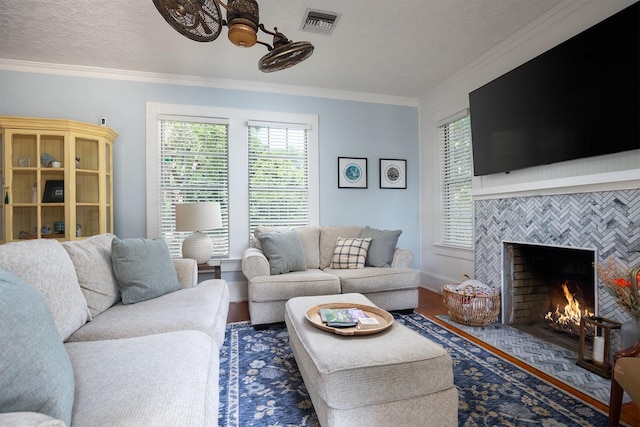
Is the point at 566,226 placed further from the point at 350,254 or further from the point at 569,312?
the point at 350,254

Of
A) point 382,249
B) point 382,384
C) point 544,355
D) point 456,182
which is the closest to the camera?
point 382,384

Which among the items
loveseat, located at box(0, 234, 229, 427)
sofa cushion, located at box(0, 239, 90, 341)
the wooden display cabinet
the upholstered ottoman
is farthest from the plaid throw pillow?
the wooden display cabinet

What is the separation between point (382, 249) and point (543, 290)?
1535 millimetres

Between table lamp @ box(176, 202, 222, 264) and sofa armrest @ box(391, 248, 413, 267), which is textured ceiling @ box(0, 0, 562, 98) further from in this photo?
sofa armrest @ box(391, 248, 413, 267)

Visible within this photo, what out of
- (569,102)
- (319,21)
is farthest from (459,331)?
(319,21)

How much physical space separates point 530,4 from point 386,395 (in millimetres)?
3085

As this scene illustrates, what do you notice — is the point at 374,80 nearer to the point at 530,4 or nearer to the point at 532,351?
the point at 530,4

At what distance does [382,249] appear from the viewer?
11.1ft

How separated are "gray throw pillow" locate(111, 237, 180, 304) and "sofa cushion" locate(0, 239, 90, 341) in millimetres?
349

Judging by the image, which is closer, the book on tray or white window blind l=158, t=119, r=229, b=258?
the book on tray

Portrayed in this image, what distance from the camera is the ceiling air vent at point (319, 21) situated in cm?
262

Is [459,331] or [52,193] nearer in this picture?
[459,331]

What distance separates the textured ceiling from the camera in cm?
253

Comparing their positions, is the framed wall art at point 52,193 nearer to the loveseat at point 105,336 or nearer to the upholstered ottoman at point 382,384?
the loveseat at point 105,336
